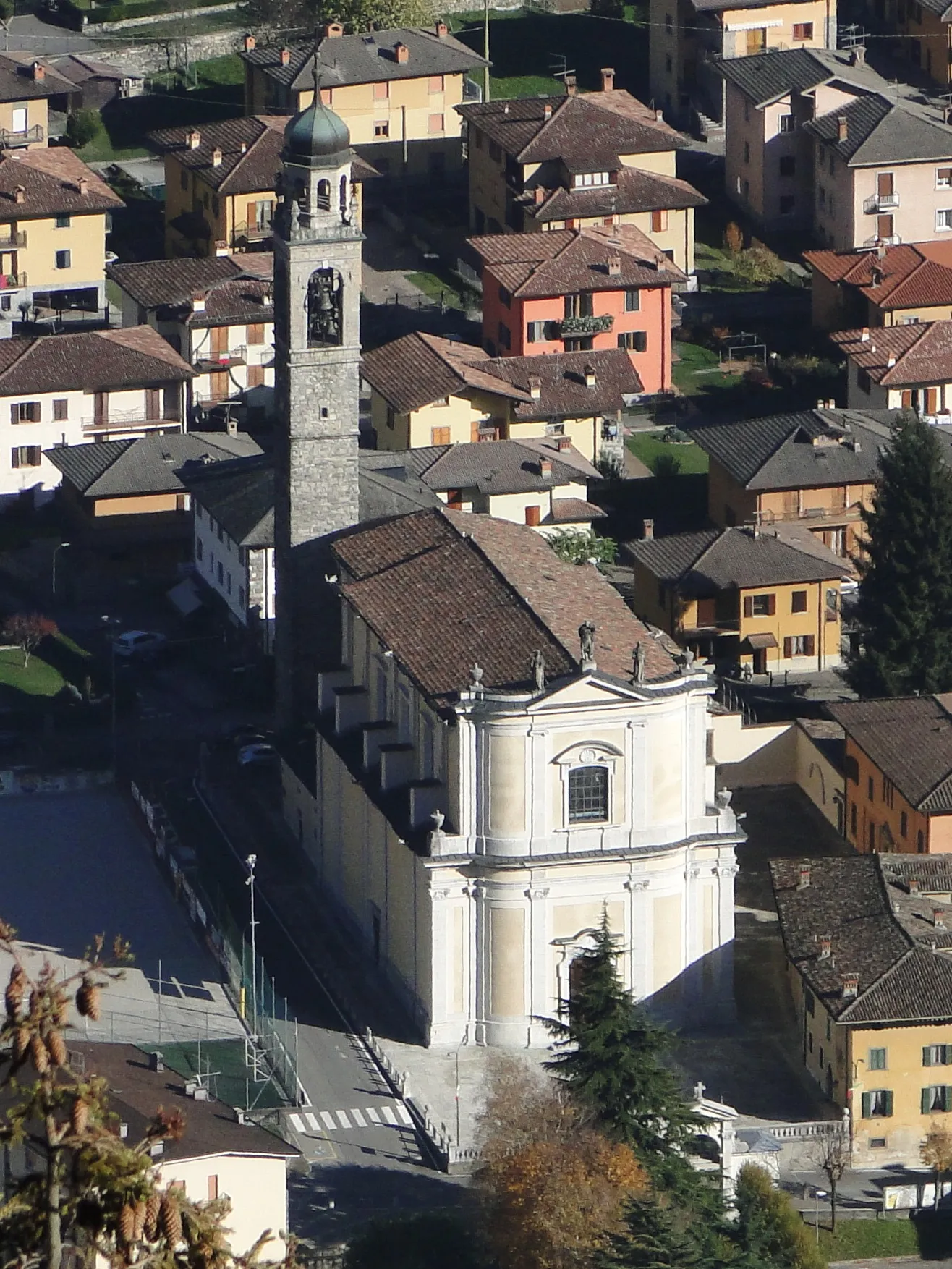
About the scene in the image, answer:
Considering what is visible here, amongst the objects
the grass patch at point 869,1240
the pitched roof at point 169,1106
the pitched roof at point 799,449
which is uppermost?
the pitched roof at point 799,449

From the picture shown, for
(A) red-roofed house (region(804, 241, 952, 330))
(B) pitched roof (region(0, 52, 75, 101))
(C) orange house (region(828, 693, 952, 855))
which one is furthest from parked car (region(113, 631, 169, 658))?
(B) pitched roof (region(0, 52, 75, 101))

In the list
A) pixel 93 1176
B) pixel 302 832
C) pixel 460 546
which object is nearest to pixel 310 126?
pixel 460 546

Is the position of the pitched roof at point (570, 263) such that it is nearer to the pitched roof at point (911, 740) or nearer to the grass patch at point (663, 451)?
the grass patch at point (663, 451)

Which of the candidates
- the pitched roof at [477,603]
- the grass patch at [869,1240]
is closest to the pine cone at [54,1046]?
the grass patch at [869,1240]

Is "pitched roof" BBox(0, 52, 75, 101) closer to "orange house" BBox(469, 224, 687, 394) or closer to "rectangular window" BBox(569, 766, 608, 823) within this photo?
"orange house" BBox(469, 224, 687, 394)

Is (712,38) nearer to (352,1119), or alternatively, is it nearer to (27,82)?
(27,82)

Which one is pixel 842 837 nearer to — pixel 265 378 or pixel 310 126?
pixel 310 126
